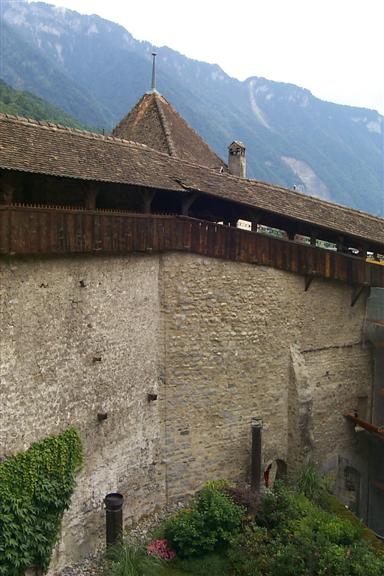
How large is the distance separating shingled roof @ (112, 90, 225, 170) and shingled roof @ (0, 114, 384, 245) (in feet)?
11.7

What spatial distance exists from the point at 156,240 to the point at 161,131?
6.35m

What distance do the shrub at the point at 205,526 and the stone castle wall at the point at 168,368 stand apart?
1132mm

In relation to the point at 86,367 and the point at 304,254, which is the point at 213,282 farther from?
the point at 86,367

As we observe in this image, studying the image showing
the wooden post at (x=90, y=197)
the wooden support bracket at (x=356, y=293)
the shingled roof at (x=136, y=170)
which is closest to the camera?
the shingled roof at (x=136, y=170)

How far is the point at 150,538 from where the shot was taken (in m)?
10.4

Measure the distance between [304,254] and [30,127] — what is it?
6.58 meters

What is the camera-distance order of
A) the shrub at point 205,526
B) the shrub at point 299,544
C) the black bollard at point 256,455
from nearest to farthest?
the shrub at point 299,544 < the shrub at point 205,526 < the black bollard at point 256,455

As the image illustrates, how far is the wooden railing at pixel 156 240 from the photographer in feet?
26.9

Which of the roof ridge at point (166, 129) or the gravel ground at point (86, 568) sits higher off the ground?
the roof ridge at point (166, 129)

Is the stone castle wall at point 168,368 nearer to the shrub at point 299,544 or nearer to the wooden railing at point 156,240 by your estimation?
the wooden railing at point 156,240

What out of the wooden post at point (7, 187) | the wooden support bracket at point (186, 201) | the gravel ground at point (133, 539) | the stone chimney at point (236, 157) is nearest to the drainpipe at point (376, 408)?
the wooden support bracket at point (186, 201)

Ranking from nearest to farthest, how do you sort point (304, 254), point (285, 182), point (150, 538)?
point (150, 538) < point (304, 254) < point (285, 182)

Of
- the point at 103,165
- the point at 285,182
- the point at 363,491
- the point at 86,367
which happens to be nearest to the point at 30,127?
the point at 103,165

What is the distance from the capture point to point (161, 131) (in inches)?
625
